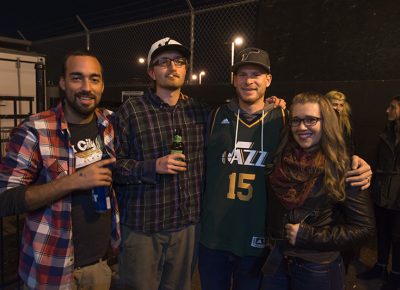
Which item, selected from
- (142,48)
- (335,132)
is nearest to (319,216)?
(335,132)

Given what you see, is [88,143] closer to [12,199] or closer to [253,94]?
[12,199]

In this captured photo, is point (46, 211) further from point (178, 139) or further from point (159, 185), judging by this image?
Answer: point (178, 139)

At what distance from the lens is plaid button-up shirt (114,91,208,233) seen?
2727 mm

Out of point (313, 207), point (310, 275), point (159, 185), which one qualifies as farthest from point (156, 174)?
point (310, 275)

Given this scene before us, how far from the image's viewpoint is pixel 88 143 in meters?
2.40

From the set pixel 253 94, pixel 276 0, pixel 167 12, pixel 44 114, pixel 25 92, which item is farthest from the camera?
pixel 25 92

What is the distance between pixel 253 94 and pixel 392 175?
2711mm

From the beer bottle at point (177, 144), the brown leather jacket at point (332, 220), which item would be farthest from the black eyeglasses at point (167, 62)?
the brown leather jacket at point (332, 220)

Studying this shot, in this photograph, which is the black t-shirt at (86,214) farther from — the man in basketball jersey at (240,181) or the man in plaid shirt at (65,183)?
the man in basketball jersey at (240,181)

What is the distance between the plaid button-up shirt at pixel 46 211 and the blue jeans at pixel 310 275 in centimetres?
156

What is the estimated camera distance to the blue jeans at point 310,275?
2.27 metres

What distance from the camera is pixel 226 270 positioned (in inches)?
111

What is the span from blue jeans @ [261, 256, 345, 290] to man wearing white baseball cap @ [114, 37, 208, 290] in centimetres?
88

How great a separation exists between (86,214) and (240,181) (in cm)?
124
